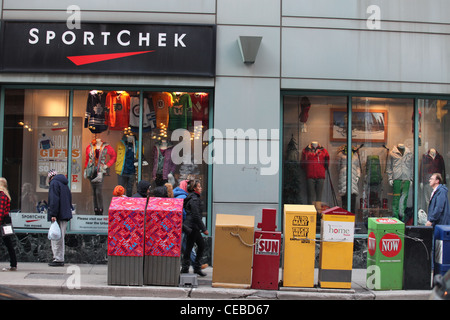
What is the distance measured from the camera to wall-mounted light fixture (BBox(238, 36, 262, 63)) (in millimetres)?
10602

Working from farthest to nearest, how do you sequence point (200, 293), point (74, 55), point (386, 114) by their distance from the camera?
1. point (386, 114)
2. point (74, 55)
3. point (200, 293)

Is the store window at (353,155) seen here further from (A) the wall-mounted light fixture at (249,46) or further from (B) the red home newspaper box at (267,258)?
(B) the red home newspaper box at (267,258)

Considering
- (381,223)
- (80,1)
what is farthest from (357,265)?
(80,1)

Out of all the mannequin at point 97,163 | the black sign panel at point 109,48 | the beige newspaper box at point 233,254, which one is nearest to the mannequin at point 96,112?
the mannequin at point 97,163

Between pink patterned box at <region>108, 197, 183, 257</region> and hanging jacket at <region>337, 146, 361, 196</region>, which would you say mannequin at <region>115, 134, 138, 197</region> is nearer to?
pink patterned box at <region>108, 197, 183, 257</region>

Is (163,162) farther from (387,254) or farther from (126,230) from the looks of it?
(387,254)

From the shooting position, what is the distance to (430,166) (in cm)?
1185

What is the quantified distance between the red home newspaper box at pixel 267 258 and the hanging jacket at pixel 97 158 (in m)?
4.72

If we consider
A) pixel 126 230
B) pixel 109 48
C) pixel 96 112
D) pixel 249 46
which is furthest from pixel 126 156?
pixel 249 46

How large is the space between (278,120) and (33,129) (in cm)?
572

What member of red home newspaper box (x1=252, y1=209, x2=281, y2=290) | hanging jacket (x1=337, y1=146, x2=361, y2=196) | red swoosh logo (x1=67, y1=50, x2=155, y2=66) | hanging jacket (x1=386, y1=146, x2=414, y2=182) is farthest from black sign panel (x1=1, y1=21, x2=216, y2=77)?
hanging jacket (x1=386, y1=146, x2=414, y2=182)

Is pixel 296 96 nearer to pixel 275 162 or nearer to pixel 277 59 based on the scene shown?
pixel 277 59

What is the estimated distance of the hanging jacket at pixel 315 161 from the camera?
11539 millimetres

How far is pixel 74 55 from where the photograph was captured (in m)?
10.8
